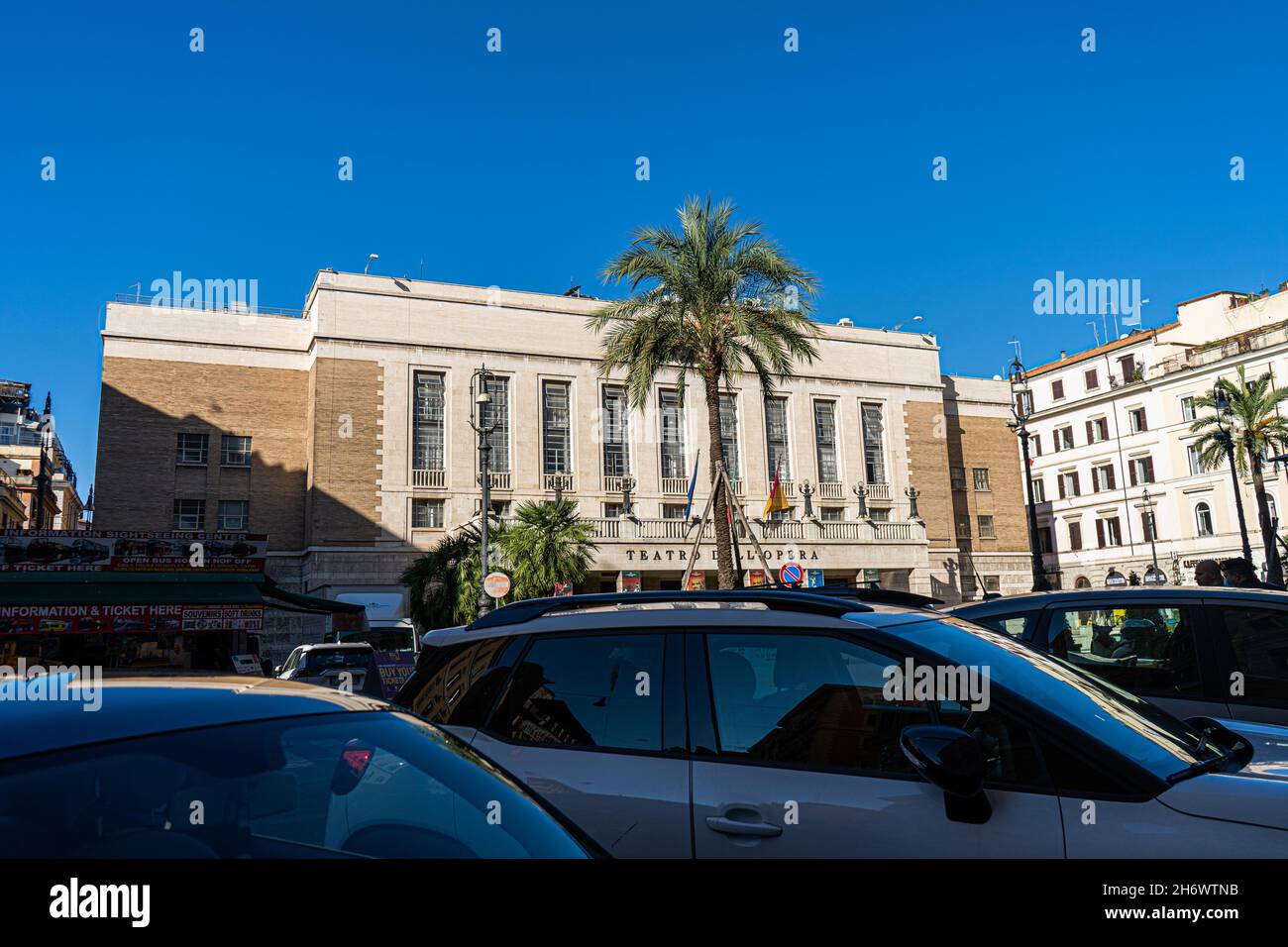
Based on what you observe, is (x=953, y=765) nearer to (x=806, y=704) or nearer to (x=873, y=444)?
(x=806, y=704)

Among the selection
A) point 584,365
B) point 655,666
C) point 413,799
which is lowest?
point 413,799

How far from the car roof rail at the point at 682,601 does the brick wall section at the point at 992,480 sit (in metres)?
51.9

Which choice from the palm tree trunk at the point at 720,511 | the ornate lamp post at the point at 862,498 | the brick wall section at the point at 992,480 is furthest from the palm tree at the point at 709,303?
the brick wall section at the point at 992,480

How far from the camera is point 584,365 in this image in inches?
1694

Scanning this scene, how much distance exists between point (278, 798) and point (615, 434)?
40.8 m

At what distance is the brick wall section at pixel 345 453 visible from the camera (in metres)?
37.4

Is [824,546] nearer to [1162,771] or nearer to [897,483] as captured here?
[897,483]

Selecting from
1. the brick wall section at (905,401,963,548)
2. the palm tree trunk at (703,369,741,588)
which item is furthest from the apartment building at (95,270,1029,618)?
the palm tree trunk at (703,369,741,588)

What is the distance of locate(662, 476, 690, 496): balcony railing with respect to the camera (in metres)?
43.2

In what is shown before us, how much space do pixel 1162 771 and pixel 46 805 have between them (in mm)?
3185

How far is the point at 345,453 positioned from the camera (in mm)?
38062

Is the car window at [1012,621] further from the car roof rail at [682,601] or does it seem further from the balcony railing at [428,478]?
the balcony railing at [428,478]

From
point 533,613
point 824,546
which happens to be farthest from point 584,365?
point 533,613
